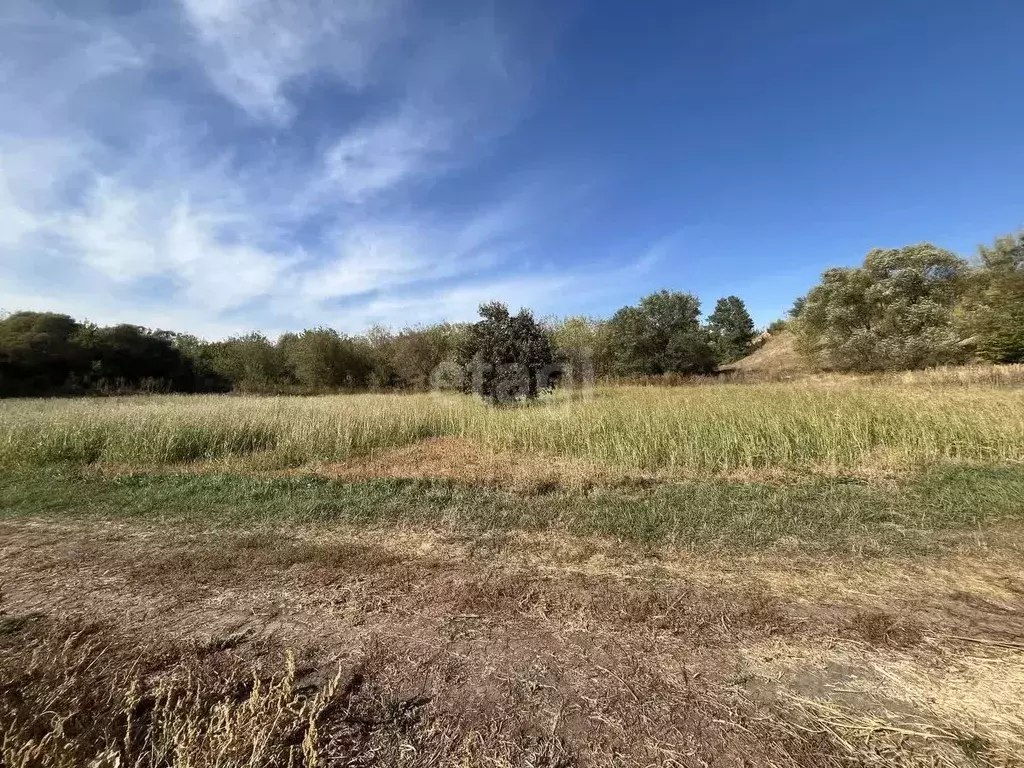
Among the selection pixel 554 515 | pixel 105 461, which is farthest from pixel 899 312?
pixel 105 461

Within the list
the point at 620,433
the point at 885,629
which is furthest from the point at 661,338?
the point at 885,629

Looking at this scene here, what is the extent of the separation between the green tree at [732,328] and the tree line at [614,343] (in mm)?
13900

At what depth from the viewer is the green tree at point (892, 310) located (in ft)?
71.6

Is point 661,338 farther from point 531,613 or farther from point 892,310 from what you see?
point 531,613

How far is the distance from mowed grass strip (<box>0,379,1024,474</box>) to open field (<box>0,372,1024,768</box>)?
6.0 inches

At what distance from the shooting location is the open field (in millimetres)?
1754

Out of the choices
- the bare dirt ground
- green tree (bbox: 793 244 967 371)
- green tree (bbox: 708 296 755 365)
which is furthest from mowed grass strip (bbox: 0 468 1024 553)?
green tree (bbox: 708 296 755 365)

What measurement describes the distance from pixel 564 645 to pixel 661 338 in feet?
84.1

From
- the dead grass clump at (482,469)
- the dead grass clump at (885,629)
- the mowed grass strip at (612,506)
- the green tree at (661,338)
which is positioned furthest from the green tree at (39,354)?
the dead grass clump at (885,629)

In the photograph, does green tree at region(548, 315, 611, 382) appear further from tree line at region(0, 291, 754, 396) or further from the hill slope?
the hill slope

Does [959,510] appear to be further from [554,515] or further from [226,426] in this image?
[226,426]

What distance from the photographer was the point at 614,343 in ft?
88.4

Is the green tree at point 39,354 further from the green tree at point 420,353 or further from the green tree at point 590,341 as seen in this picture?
the green tree at point 590,341

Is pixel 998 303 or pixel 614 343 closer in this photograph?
pixel 998 303
